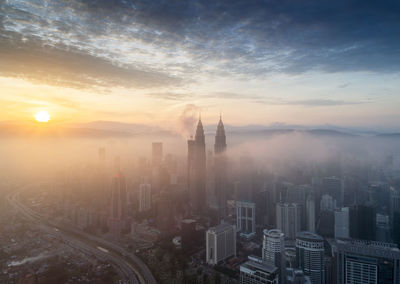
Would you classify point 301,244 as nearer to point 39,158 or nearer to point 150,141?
point 150,141

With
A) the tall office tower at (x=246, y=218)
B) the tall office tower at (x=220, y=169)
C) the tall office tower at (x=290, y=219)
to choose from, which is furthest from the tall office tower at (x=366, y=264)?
the tall office tower at (x=220, y=169)

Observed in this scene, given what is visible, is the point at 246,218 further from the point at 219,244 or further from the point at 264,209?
the point at 219,244

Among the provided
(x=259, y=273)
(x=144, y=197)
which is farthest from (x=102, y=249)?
(x=259, y=273)

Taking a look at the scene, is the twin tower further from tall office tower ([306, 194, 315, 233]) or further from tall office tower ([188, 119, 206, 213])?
tall office tower ([306, 194, 315, 233])

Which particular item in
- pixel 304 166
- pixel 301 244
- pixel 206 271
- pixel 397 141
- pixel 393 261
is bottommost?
pixel 206 271

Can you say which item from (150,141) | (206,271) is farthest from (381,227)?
(150,141)

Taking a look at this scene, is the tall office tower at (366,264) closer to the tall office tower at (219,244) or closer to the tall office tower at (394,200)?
the tall office tower at (219,244)

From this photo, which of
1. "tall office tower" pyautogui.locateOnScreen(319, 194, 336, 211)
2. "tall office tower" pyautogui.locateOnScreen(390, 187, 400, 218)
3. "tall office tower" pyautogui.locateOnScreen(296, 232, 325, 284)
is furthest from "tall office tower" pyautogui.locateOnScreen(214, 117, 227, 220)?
"tall office tower" pyautogui.locateOnScreen(390, 187, 400, 218)

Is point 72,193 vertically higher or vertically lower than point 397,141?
lower
